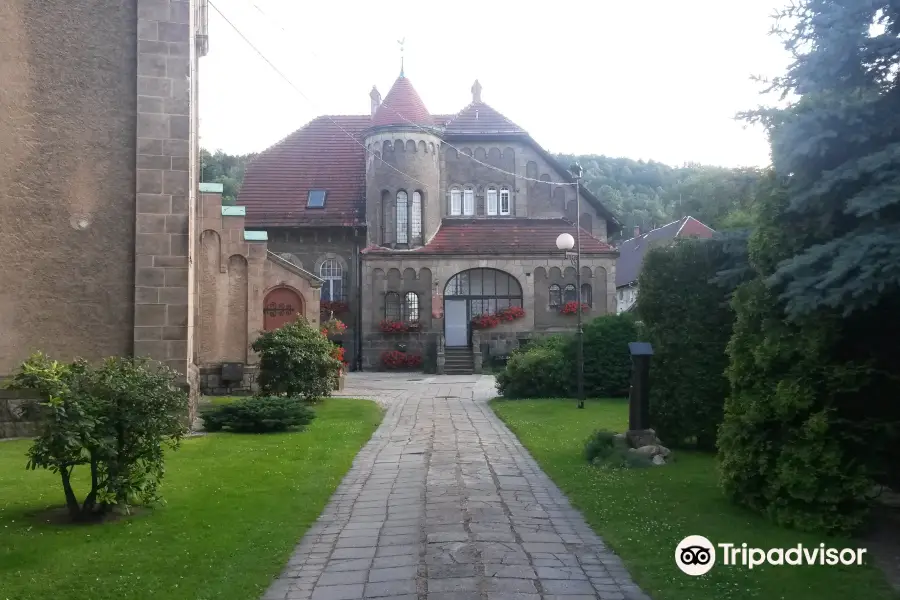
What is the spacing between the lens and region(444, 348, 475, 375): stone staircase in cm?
3594

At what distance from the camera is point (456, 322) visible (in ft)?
127

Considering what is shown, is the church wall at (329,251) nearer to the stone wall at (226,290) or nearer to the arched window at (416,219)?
the arched window at (416,219)

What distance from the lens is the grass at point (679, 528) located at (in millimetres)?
6043

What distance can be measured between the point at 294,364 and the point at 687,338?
11.1 m

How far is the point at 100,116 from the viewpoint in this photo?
14.7 meters

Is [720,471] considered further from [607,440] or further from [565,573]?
[607,440]

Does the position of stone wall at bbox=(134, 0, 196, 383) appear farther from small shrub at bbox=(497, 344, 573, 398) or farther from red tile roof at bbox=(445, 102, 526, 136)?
red tile roof at bbox=(445, 102, 526, 136)

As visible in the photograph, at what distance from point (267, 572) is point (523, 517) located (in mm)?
2903

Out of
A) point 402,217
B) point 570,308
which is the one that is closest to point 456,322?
point 570,308

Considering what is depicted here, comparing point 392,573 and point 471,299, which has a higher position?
point 471,299

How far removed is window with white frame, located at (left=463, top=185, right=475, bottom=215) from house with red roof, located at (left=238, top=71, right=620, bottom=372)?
0.22ft

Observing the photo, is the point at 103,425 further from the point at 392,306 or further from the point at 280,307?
the point at 392,306

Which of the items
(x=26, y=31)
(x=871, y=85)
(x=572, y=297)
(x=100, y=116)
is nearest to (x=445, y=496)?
(x=871, y=85)

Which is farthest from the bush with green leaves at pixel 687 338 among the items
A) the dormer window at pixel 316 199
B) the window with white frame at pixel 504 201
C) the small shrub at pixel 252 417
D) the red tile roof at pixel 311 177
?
the dormer window at pixel 316 199
